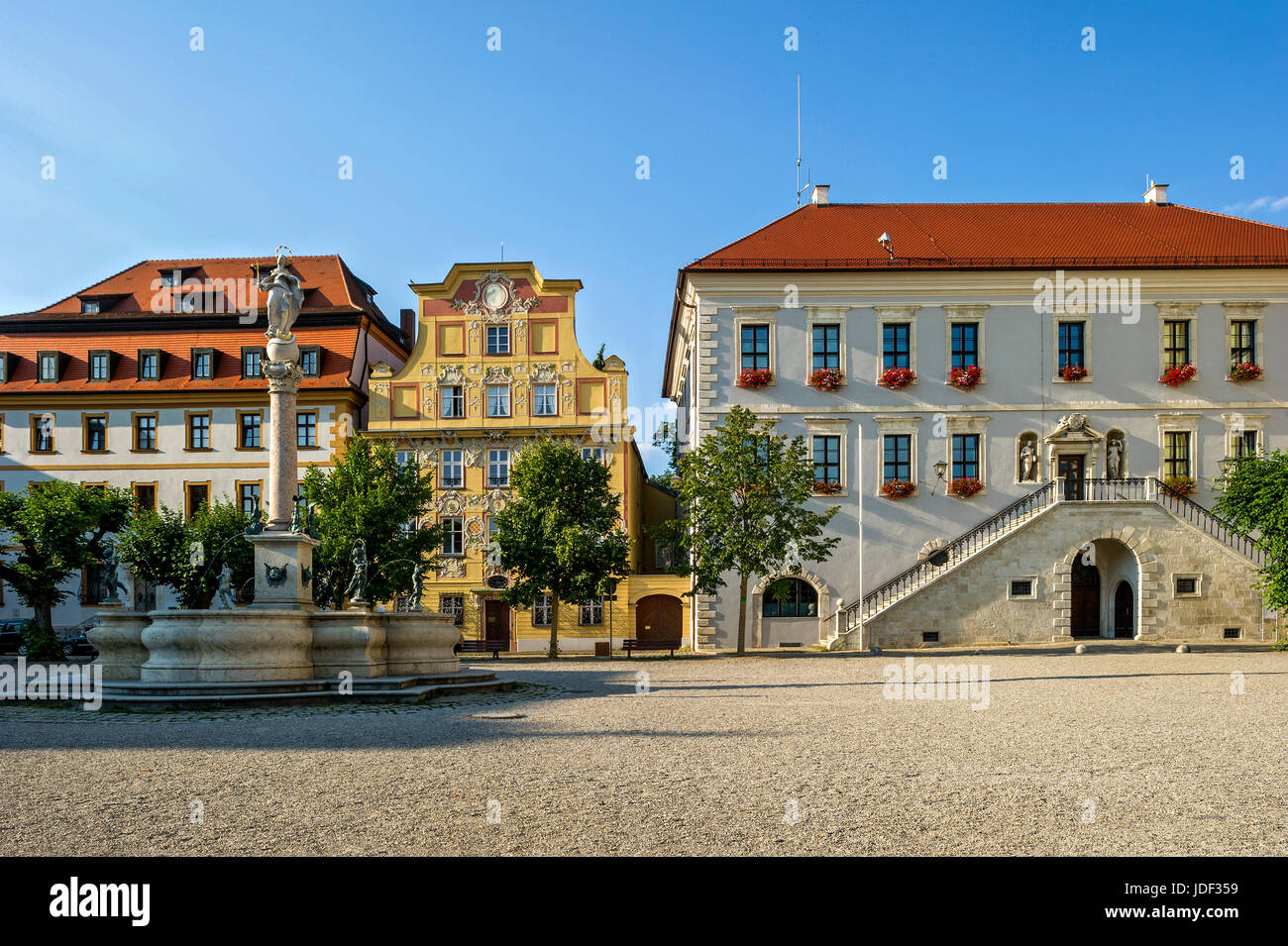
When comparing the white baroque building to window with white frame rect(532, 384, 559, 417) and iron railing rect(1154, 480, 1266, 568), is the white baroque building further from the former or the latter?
window with white frame rect(532, 384, 559, 417)

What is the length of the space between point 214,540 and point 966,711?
27.7 m

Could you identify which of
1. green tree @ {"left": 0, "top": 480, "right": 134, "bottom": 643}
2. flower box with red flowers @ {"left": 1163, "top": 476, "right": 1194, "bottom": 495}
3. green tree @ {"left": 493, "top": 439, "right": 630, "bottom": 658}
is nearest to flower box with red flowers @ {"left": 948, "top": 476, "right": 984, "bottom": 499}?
flower box with red flowers @ {"left": 1163, "top": 476, "right": 1194, "bottom": 495}

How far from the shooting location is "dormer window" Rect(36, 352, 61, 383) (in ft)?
144

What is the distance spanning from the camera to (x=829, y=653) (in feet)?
103

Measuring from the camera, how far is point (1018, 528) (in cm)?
3231

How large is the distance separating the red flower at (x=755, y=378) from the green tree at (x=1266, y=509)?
1428cm

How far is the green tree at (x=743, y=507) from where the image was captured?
3064cm

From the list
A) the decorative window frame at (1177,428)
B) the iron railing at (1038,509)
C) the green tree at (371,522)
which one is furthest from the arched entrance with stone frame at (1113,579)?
the green tree at (371,522)

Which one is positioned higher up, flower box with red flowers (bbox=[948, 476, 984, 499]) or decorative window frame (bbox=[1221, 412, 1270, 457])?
decorative window frame (bbox=[1221, 412, 1270, 457])

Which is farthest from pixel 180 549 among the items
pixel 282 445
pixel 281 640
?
pixel 281 640

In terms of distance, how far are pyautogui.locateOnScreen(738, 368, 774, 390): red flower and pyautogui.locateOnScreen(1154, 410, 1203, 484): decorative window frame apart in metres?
13.2

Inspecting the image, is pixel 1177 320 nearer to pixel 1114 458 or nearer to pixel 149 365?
pixel 1114 458

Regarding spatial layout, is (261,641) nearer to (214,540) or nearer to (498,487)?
(214,540)

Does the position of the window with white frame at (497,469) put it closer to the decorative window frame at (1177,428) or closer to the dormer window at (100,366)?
the dormer window at (100,366)
